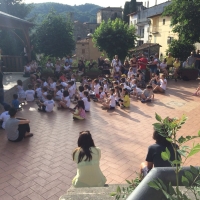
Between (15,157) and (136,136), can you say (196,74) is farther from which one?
(15,157)

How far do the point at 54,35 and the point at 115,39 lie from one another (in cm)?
603

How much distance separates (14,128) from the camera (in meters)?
6.31

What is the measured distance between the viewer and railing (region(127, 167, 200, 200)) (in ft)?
4.20

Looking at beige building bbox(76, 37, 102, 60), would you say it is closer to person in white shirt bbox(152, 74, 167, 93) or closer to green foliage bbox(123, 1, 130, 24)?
green foliage bbox(123, 1, 130, 24)

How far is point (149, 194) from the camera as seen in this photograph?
1.31m

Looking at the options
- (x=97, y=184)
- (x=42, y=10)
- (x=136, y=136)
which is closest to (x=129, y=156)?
(x=136, y=136)

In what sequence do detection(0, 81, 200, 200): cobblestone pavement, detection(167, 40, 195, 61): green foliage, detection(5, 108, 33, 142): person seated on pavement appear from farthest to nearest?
detection(167, 40, 195, 61): green foliage → detection(5, 108, 33, 142): person seated on pavement → detection(0, 81, 200, 200): cobblestone pavement

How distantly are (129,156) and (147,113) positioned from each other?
3.61 metres

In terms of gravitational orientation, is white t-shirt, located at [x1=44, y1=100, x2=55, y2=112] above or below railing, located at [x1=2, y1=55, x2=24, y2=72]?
below

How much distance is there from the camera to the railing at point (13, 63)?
50.1 feet

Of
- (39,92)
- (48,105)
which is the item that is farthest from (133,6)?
(48,105)

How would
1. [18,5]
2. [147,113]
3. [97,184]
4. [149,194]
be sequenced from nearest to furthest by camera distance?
[149,194] → [97,184] → [147,113] → [18,5]

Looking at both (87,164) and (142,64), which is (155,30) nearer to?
(142,64)

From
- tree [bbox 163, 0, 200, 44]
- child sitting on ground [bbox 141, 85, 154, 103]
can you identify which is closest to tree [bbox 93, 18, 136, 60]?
tree [bbox 163, 0, 200, 44]
